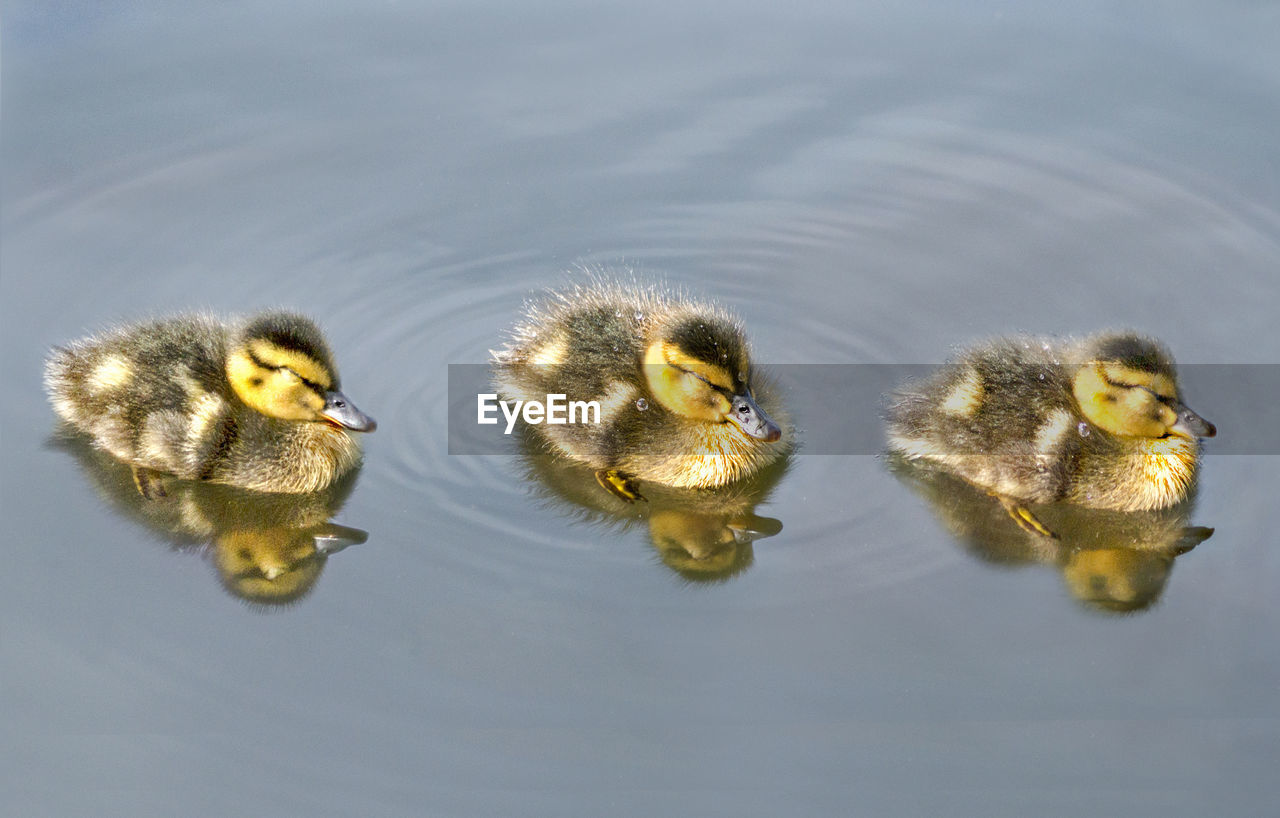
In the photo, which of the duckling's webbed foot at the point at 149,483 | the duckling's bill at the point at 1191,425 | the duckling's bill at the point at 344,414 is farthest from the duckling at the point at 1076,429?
the duckling's webbed foot at the point at 149,483

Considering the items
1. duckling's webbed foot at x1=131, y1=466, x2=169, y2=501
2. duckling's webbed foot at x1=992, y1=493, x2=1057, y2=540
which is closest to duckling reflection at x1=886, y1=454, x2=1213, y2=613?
duckling's webbed foot at x1=992, y1=493, x2=1057, y2=540

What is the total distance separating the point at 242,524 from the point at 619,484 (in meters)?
0.60

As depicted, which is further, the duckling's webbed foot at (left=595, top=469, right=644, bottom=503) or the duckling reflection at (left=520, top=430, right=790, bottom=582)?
the duckling's webbed foot at (left=595, top=469, right=644, bottom=503)

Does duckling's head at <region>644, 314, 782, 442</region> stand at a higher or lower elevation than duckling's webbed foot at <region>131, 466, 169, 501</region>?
higher

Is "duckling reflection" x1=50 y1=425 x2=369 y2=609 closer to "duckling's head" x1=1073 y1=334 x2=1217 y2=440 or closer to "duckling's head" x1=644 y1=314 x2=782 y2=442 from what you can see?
"duckling's head" x1=644 y1=314 x2=782 y2=442

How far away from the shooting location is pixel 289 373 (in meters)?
2.36

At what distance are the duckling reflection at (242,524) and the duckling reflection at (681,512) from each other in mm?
322

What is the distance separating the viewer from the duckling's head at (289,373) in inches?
92.2

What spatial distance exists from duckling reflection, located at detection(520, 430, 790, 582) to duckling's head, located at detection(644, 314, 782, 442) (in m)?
0.11

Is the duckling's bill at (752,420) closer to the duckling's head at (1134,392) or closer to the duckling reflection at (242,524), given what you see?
the duckling's head at (1134,392)

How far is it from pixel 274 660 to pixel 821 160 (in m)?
1.68

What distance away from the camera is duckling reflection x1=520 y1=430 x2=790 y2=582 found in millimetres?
2273

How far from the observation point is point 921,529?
7.64ft

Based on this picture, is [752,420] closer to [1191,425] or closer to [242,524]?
[1191,425]
